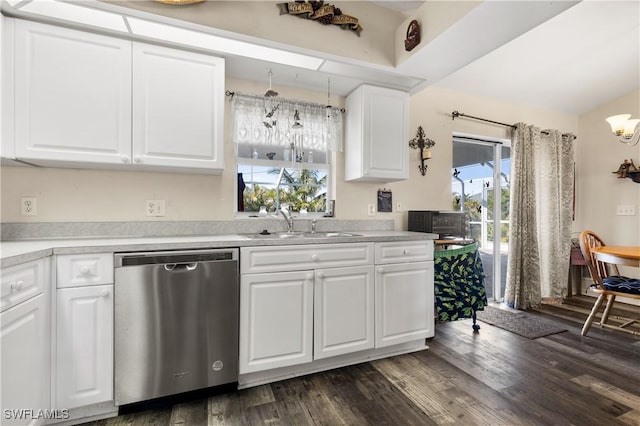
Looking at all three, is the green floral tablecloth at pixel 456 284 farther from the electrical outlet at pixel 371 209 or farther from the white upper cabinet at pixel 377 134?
the white upper cabinet at pixel 377 134

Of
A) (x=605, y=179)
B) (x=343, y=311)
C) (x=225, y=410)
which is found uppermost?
(x=605, y=179)

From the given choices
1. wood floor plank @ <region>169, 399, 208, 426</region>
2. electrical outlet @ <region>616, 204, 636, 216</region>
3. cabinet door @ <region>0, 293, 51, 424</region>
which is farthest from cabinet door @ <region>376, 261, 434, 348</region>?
electrical outlet @ <region>616, 204, 636, 216</region>

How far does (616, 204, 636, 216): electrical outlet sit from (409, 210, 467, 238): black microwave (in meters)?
2.57

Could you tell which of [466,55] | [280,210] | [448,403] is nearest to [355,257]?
[280,210]

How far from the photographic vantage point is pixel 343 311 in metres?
2.16

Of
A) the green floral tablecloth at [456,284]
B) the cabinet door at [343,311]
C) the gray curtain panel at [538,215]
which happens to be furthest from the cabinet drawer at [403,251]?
the gray curtain panel at [538,215]

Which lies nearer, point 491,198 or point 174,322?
point 174,322

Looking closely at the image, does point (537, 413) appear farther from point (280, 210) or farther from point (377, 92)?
point (377, 92)

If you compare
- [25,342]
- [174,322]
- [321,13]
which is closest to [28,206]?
[25,342]

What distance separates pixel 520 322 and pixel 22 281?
3.89 metres

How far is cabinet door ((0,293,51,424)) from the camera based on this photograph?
123 cm

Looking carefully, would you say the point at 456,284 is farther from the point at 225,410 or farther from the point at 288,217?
the point at 225,410

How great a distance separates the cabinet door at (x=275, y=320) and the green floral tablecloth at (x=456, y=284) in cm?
132

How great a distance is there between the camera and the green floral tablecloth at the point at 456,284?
107 inches
